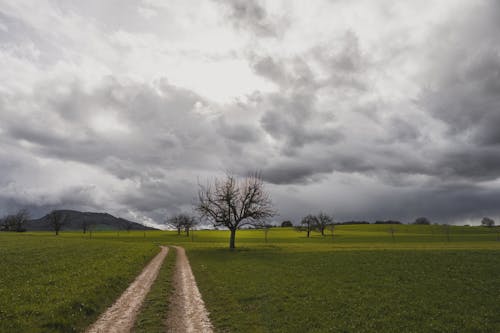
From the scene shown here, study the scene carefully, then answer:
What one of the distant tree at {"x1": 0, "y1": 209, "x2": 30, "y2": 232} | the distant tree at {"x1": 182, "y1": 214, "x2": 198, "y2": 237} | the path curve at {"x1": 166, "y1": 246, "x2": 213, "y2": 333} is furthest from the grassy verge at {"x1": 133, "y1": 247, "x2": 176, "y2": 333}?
the distant tree at {"x1": 0, "y1": 209, "x2": 30, "y2": 232}

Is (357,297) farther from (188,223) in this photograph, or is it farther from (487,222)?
(487,222)

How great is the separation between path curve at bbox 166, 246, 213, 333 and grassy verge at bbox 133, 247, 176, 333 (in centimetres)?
37

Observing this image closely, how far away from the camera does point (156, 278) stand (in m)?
28.1

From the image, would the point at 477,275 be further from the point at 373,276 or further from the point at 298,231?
the point at 298,231

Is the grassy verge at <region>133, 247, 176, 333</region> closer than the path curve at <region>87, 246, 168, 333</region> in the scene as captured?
Yes

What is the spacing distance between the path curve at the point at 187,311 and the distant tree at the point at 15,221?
193m

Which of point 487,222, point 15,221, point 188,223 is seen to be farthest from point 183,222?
point 487,222

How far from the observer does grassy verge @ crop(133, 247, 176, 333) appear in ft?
46.7

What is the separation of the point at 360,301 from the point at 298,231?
141 meters

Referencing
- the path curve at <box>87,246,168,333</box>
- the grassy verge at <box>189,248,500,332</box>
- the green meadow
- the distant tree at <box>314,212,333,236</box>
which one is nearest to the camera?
the path curve at <box>87,246,168,333</box>

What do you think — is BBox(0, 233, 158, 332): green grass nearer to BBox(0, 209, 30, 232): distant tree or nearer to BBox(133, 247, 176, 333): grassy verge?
BBox(133, 247, 176, 333): grassy verge

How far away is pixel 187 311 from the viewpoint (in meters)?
17.2

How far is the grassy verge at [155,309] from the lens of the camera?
46.7ft

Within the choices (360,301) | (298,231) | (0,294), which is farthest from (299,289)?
(298,231)
